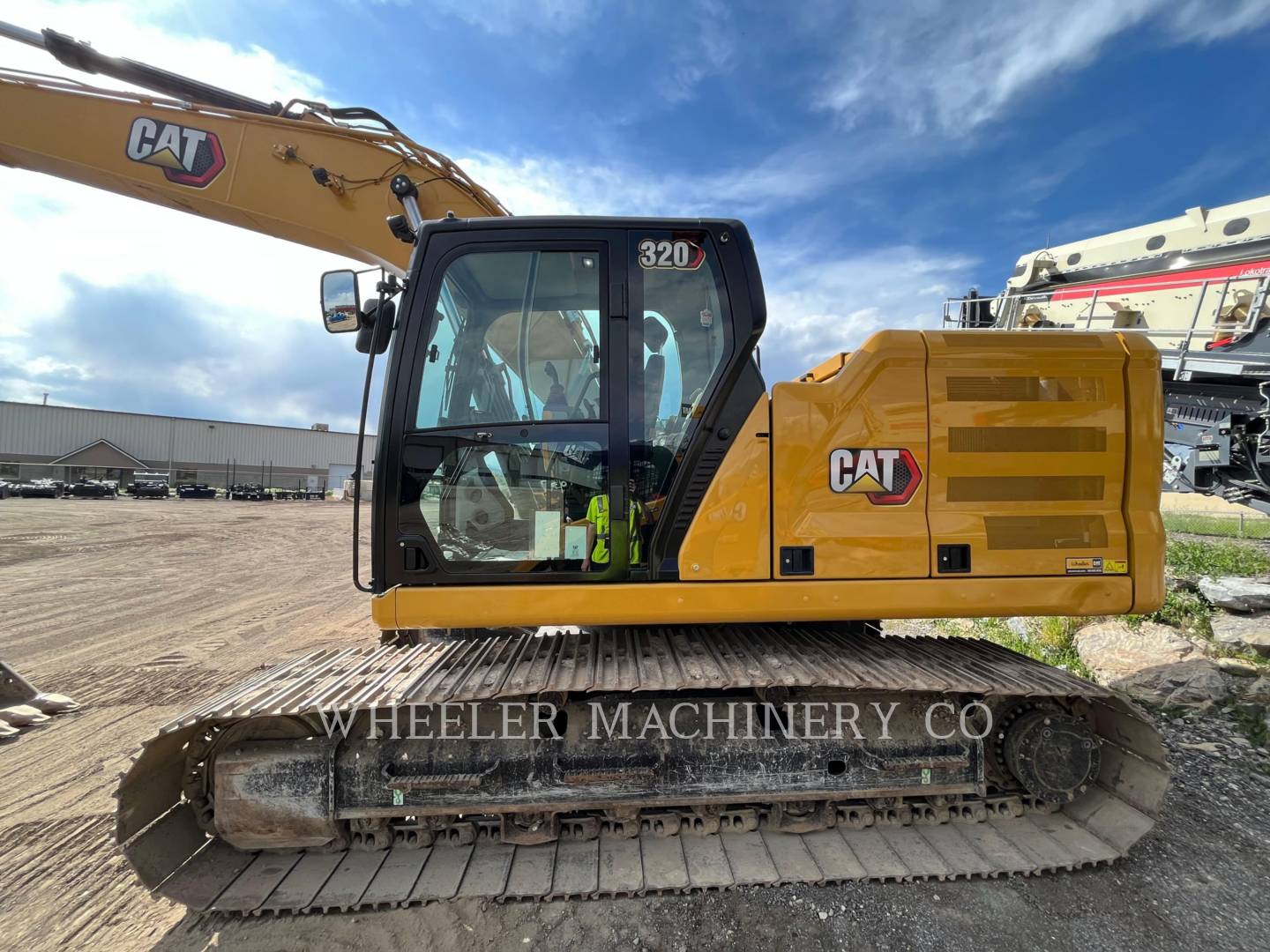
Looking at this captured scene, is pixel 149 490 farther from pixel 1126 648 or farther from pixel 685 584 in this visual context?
pixel 1126 648

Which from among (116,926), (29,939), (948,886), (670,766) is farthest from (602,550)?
(29,939)

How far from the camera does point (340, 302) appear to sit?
2.55m

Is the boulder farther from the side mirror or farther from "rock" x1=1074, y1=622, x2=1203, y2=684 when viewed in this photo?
the side mirror

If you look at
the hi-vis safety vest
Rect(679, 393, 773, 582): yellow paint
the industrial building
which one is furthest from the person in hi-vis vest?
the industrial building

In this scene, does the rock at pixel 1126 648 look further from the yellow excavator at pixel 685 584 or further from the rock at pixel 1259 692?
the yellow excavator at pixel 685 584

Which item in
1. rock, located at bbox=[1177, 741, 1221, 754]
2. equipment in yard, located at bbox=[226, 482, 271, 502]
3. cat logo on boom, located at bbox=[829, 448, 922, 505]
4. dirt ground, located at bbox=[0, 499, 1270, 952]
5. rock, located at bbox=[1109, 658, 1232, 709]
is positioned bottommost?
dirt ground, located at bbox=[0, 499, 1270, 952]

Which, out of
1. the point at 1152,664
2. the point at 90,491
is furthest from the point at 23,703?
the point at 90,491

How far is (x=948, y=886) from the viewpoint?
7.97 feet

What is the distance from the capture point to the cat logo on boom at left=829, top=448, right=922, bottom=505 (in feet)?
8.27

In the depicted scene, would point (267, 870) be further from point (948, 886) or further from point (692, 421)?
point (948, 886)

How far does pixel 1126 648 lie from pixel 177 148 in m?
8.27

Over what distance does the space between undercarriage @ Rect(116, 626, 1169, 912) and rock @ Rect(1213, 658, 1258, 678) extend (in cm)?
324

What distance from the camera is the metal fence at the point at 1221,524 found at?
14694 mm

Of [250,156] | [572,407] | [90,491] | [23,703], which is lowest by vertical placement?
[23,703]
